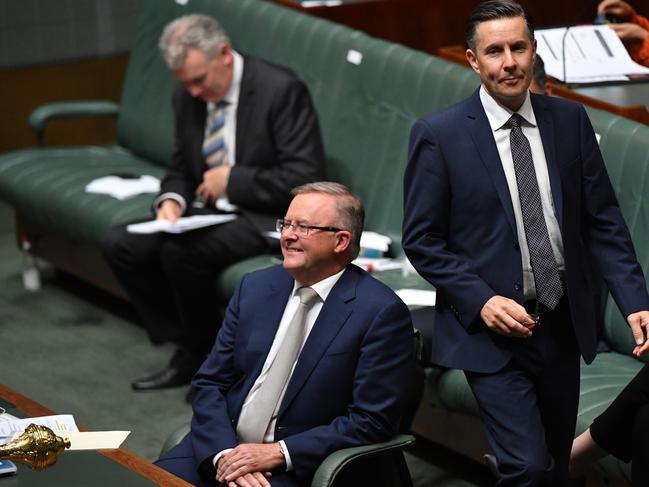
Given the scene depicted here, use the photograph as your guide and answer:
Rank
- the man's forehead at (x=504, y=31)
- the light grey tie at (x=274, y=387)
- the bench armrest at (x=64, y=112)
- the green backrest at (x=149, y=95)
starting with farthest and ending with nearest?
the bench armrest at (x=64, y=112) < the green backrest at (x=149, y=95) < the light grey tie at (x=274, y=387) < the man's forehead at (x=504, y=31)

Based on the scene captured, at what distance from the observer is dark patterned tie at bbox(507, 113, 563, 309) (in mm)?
3355

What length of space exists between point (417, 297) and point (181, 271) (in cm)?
111

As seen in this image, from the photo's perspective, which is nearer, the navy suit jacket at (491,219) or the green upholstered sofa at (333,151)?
the navy suit jacket at (491,219)

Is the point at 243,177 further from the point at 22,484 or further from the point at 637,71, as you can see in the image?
the point at 22,484

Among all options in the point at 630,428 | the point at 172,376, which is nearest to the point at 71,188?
the point at 172,376

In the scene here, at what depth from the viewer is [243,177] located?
540 centimetres

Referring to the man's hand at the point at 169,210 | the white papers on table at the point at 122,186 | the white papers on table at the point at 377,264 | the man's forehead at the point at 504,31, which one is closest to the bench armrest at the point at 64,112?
the white papers on table at the point at 122,186

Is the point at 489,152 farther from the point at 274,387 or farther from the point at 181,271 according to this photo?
the point at 181,271

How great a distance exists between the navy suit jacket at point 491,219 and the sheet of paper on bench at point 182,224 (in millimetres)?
1958

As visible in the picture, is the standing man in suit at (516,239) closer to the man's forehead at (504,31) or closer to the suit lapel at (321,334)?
the man's forehead at (504,31)

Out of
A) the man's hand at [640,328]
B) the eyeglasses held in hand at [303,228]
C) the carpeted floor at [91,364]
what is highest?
the eyeglasses held in hand at [303,228]

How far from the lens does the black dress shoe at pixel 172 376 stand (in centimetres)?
539

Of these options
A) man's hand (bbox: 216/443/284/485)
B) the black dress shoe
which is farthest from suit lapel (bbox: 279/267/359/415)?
the black dress shoe

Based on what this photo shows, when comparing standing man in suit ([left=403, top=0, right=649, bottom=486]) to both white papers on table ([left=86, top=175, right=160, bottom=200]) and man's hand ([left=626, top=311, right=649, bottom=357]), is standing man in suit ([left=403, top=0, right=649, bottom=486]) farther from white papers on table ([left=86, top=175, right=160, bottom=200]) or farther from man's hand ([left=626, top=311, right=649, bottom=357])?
white papers on table ([left=86, top=175, right=160, bottom=200])
